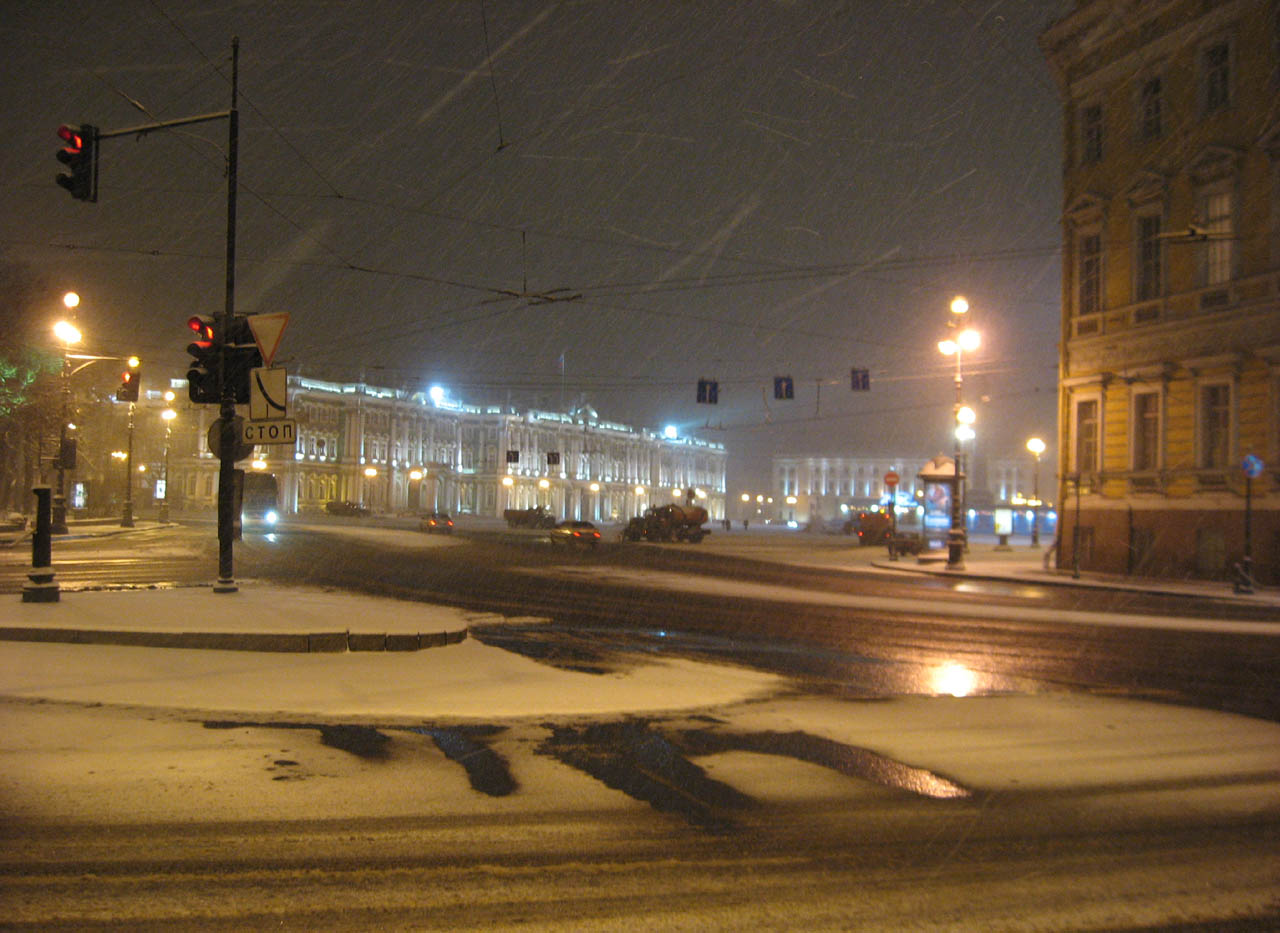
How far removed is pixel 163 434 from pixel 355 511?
2182 cm

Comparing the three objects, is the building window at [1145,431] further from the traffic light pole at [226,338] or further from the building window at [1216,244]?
the traffic light pole at [226,338]

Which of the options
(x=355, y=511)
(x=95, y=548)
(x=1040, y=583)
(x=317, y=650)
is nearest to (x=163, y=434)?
(x=355, y=511)

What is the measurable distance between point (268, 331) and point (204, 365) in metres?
1.12

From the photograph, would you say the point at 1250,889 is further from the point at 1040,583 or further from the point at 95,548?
the point at 95,548

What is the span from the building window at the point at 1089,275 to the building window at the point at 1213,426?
485cm

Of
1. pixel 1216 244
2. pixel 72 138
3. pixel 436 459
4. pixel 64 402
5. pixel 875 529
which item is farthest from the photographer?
pixel 436 459

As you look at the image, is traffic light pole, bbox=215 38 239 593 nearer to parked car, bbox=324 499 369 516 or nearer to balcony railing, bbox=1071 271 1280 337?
balcony railing, bbox=1071 271 1280 337

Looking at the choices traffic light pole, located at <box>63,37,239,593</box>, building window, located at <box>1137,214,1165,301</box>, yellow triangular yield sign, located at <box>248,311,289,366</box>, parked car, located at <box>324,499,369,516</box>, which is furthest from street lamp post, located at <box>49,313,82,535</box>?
parked car, located at <box>324,499,369,516</box>

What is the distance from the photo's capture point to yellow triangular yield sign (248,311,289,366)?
549 inches

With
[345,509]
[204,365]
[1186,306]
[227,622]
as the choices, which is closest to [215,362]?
[204,365]

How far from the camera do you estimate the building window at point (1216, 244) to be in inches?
1118

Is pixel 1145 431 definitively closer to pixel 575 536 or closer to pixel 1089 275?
pixel 1089 275

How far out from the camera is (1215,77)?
28.7 meters

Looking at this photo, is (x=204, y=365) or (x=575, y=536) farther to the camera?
(x=575, y=536)
